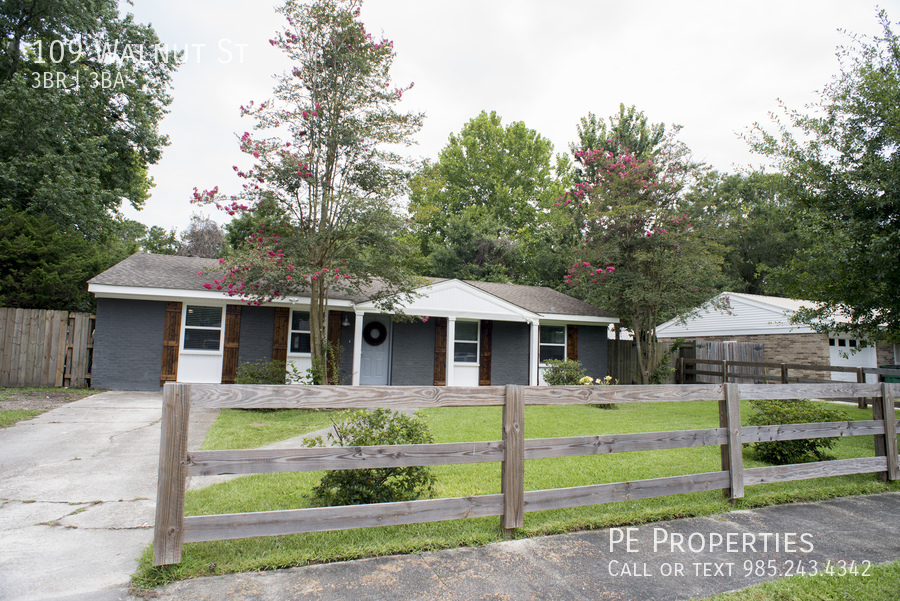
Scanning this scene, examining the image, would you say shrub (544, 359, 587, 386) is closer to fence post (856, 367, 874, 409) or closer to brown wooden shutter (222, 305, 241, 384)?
fence post (856, 367, 874, 409)

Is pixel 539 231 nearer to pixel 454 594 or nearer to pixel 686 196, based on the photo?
pixel 686 196

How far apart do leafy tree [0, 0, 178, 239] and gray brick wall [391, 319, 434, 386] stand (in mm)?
11455

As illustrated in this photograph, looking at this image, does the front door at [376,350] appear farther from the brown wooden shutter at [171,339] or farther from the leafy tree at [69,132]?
the leafy tree at [69,132]

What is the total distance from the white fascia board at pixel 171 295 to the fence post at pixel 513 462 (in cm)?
964

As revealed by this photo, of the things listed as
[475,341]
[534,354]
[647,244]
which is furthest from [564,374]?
[647,244]

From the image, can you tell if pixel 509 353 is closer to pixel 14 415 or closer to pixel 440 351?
pixel 440 351

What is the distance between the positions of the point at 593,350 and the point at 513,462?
46.1 ft

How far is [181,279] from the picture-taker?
1233cm

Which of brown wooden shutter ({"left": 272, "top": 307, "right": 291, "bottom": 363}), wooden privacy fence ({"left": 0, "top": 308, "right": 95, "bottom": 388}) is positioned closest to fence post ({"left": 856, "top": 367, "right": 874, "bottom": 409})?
brown wooden shutter ({"left": 272, "top": 307, "right": 291, "bottom": 363})

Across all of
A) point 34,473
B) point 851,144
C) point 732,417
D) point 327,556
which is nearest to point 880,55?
point 851,144

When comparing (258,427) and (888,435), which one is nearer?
(888,435)

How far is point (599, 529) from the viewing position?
385 cm

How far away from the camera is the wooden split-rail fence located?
2.87 metres

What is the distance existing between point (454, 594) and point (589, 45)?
12.7 metres
